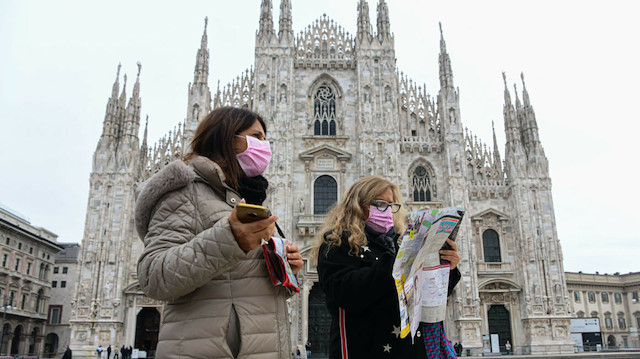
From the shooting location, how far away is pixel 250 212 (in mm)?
2115

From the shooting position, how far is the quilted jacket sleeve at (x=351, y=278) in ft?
10.6

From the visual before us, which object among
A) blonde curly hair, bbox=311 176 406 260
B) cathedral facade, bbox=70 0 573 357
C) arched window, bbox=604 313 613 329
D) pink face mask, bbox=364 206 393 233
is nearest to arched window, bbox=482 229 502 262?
cathedral facade, bbox=70 0 573 357

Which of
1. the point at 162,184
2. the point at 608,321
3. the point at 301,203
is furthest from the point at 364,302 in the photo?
the point at 608,321

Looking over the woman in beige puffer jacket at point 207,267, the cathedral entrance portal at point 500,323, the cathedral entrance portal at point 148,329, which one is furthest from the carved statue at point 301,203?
the woman in beige puffer jacket at point 207,267

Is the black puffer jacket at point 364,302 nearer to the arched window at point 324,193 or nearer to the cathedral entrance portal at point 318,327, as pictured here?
the cathedral entrance portal at point 318,327

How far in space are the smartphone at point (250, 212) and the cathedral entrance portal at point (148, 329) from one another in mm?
23290

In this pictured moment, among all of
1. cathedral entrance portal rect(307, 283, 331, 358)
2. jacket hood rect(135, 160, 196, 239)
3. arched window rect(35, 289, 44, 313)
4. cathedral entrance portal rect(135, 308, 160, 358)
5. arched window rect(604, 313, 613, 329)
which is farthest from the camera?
arched window rect(604, 313, 613, 329)

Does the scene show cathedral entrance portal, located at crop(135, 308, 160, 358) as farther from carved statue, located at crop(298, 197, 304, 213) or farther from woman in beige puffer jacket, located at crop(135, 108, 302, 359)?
woman in beige puffer jacket, located at crop(135, 108, 302, 359)

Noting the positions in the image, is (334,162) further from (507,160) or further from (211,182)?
(211,182)

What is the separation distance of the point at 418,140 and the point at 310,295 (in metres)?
10.1

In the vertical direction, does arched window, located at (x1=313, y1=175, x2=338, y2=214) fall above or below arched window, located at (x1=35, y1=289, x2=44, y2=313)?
above

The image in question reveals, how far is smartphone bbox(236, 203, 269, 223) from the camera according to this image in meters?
2.10

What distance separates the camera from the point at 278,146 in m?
24.7

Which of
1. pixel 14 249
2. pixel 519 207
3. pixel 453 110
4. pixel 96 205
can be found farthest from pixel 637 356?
pixel 14 249
